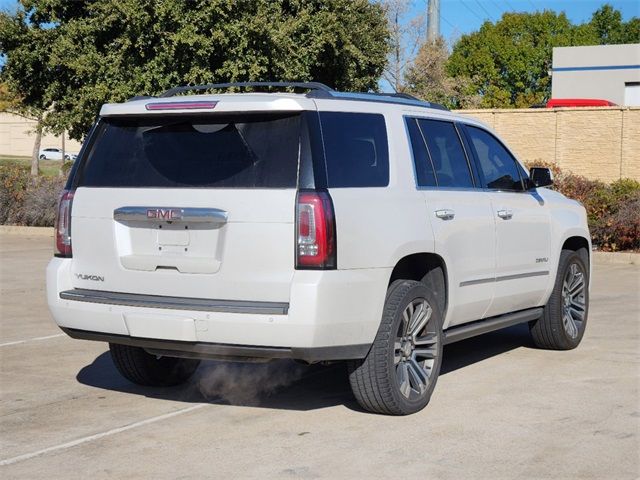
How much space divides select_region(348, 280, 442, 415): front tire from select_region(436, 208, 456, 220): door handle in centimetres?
55

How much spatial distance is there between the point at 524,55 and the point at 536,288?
70.4 m

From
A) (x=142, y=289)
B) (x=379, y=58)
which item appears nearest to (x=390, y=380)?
(x=142, y=289)

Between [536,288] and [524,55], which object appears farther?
[524,55]

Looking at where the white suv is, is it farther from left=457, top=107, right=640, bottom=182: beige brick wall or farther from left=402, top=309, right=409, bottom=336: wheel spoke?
left=457, top=107, right=640, bottom=182: beige brick wall

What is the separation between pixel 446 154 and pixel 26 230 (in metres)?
17.8

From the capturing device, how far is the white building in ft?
178

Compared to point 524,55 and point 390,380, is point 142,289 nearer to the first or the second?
point 390,380

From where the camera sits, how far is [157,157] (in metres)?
6.37

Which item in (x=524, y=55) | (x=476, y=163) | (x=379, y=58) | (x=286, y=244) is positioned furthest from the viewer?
(x=524, y=55)

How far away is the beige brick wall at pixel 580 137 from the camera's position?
1131 inches

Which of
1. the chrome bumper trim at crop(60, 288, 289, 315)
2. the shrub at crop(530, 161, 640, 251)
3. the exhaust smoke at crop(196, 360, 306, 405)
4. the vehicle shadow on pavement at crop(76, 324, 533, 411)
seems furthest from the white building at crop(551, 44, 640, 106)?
the chrome bumper trim at crop(60, 288, 289, 315)

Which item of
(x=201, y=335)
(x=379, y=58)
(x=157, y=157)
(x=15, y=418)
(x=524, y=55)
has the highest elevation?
(x=524, y=55)

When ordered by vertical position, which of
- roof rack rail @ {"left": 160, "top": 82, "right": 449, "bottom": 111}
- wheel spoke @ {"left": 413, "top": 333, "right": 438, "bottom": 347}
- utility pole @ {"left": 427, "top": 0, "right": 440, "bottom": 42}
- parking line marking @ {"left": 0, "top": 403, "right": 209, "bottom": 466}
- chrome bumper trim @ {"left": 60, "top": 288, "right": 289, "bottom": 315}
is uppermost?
utility pole @ {"left": 427, "top": 0, "right": 440, "bottom": 42}

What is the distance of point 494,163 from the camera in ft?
26.7
